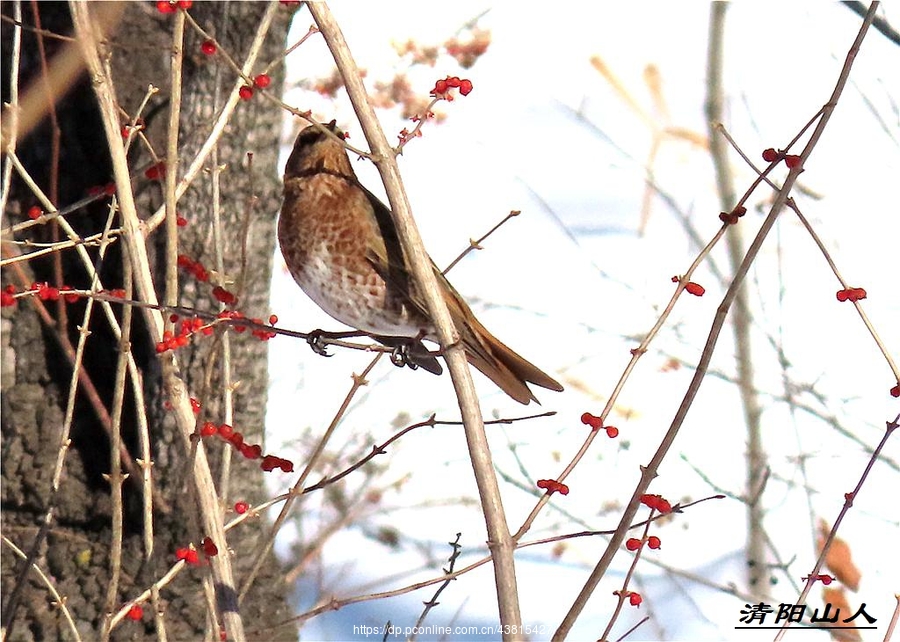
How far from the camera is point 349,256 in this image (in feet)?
7.28

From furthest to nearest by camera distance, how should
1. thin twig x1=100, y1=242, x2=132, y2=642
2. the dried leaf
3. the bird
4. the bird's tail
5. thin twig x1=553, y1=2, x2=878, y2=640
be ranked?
the dried leaf → the bird → the bird's tail → thin twig x1=100, y1=242, x2=132, y2=642 → thin twig x1=553, y1=2, x2=878, y2=640

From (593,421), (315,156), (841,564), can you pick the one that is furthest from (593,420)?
(841,564)

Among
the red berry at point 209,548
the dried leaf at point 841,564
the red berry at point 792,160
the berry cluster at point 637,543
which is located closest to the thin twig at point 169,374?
the red berry at point 209,548

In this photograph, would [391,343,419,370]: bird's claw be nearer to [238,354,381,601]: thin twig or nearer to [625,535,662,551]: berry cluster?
[238,354,381,601]: thin twig

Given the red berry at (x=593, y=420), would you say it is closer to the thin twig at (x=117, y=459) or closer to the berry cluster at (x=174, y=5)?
the thin twig at (x=117, y=459)

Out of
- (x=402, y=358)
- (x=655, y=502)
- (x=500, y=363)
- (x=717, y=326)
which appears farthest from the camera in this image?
(x=402, y=358)

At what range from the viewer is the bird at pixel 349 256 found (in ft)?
7.23

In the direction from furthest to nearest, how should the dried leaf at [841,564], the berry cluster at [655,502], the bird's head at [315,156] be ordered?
the dried leaf at [841,564] → the bird's head at [315,156] → the berry cluster at [655,502]

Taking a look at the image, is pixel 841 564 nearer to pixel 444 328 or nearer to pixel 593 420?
pixel 593 420

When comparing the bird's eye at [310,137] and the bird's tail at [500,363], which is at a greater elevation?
the bird's eye at [310,137]

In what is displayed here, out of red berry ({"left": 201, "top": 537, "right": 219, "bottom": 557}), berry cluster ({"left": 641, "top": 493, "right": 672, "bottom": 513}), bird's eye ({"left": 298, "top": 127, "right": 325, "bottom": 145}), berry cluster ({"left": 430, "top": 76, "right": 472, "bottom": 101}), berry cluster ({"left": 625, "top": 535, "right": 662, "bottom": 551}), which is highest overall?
bird's eye ({"left": 298, "top": 127, "right": 325, "bottom": 145})

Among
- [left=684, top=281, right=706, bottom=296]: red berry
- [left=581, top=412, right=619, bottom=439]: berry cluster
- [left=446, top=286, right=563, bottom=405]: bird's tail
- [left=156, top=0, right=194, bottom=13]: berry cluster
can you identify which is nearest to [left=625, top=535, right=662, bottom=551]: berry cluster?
[left=581, top=412, right=619, bottom=439]: berry cluster

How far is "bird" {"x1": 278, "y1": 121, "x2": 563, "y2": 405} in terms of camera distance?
2.20m

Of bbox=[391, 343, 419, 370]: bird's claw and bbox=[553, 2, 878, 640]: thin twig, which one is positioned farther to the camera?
bbox=[391, 343, 419, 370]: bird's claw
